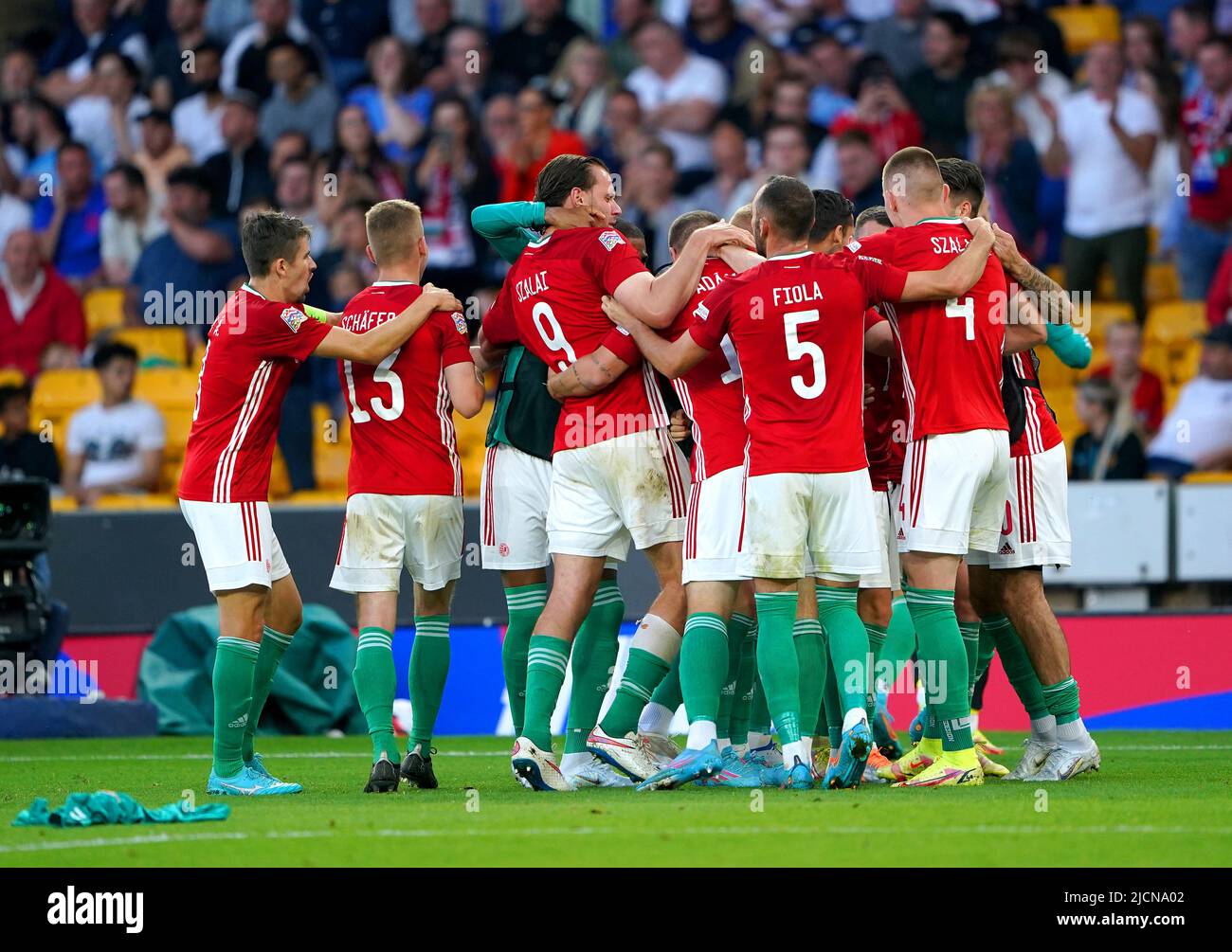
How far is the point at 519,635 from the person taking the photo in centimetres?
760

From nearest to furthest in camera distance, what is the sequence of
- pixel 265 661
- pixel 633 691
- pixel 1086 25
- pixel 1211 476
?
1. pixel 633 691
2. pixel 265 661
3. pixel 1211 476
4. pixel 1086 25

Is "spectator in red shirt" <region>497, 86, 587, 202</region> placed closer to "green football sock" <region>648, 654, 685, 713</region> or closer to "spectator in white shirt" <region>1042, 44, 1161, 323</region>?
"spectator in white shirt" <region>1042, 44, 1161, 323</region>

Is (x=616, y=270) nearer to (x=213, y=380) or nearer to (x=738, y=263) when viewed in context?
(x=738, y=263)

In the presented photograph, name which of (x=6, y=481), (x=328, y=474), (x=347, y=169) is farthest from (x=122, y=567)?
(x=347, y=169)

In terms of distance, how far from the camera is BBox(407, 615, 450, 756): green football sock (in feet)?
24.3

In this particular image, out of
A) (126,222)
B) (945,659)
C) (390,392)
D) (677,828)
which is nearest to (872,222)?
(945,659)

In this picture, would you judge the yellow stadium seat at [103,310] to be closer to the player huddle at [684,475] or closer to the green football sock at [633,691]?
the player huddle at [684,475]

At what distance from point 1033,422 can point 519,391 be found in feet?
7.11

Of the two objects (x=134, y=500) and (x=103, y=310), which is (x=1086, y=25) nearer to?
(x=103, y=310)

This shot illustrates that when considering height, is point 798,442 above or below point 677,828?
above

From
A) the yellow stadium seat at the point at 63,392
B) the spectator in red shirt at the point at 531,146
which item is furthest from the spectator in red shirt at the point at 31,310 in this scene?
the spectator in red shirt at the point at 531,146

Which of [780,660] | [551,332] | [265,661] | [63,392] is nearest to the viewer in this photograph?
[780,660]

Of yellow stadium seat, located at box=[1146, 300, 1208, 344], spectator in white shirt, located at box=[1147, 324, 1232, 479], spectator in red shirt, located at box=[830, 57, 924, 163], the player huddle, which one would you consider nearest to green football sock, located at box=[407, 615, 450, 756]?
the player huddle

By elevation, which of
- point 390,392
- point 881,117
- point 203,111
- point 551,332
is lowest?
point 390,392
